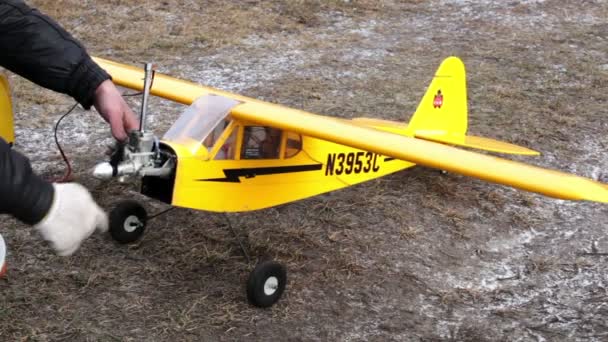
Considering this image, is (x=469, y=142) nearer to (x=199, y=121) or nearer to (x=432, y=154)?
(x=432, y=154)

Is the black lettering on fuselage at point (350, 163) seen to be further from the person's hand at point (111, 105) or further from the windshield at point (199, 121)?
the person's hand at point (111, 105)

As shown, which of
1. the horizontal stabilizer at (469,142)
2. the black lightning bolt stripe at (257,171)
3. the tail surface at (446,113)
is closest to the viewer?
the black lightning bolt stripe at (257,171)

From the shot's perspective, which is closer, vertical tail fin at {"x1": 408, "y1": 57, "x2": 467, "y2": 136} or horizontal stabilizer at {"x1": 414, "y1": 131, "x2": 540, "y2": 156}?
horizontal stabilizer at {"x1": 414, "y1": 131, "x2": 540, "y2": 156}

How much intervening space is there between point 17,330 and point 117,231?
1142 mm

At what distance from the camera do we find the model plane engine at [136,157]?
12.5 feet

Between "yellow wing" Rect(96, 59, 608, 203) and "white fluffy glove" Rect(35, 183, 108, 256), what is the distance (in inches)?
100

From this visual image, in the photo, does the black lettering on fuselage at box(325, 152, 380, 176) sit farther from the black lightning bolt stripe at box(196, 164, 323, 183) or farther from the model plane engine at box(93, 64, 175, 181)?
the model plane engine at box(93, 64, 175, 181)

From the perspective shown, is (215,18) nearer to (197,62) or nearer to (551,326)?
(197,62)

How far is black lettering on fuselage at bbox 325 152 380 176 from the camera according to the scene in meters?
5.28

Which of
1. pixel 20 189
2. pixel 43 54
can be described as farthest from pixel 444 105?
pixel 20 189

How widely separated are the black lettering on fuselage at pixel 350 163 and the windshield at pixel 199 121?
3.44ft

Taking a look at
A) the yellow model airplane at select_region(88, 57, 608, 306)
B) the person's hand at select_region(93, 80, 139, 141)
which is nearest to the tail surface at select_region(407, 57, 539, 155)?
the yellow model airplane at select_region(88, 57, 608, 306)

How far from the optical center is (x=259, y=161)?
4.78 meters

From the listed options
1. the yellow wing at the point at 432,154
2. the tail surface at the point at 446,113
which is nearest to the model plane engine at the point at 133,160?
the yellow wing at the point at 432,154
